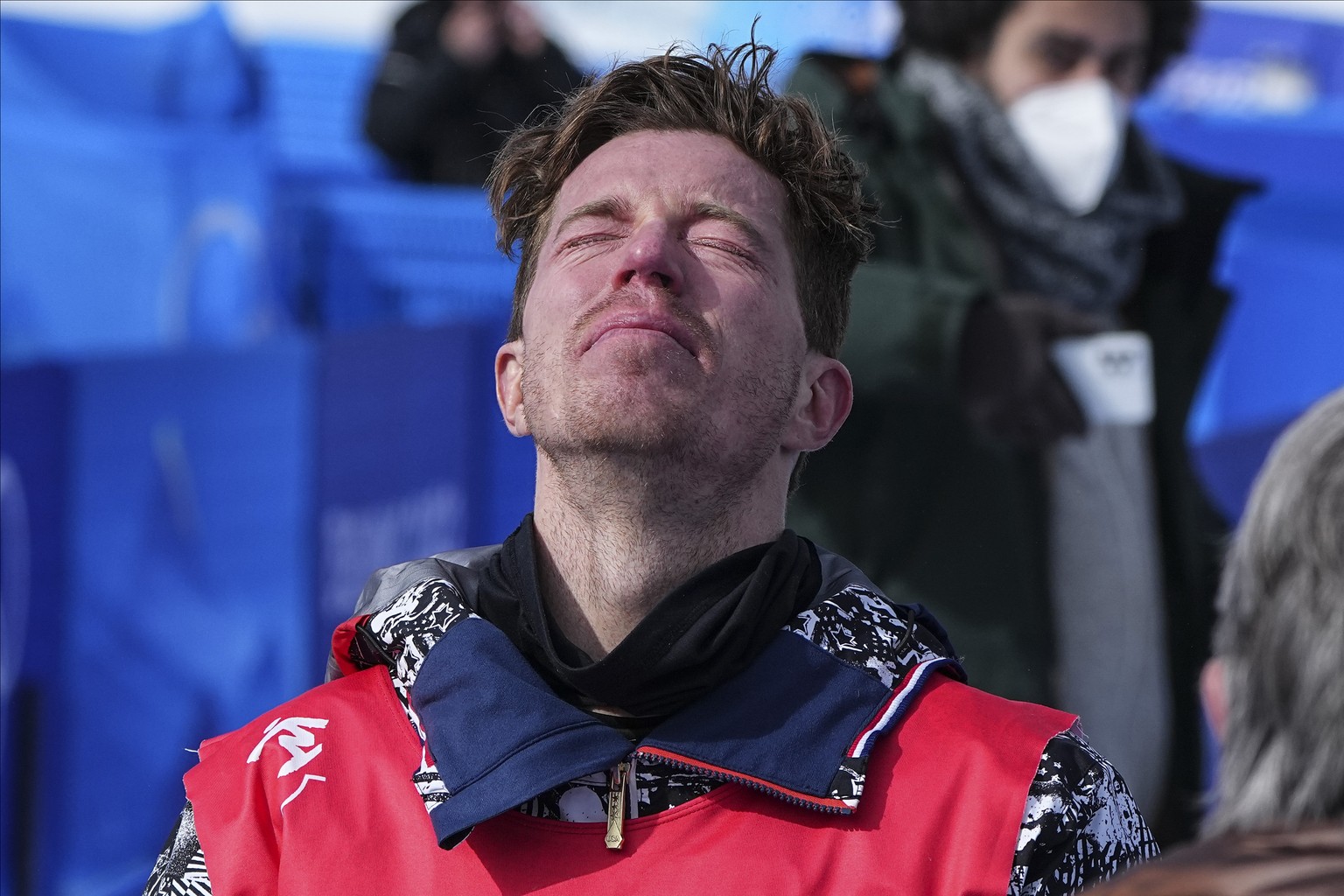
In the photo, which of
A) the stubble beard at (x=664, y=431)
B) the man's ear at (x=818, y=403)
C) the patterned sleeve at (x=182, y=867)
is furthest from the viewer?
the man's ear at (x=818, y=403)

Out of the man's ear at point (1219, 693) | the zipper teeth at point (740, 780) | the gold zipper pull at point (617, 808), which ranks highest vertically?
the man's ear at point (1219, 693)

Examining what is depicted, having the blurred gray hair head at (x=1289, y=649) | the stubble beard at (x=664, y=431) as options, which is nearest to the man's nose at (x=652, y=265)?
the stubble beard at (x=664, y=431)

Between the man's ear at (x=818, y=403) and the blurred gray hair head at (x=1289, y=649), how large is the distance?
76cm

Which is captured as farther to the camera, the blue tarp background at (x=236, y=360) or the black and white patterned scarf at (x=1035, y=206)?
the black and white patterned scarf at (x=1035, y=206)

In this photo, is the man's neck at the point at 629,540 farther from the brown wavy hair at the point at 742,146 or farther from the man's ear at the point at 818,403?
the brown wavy hair at the point at 742,146

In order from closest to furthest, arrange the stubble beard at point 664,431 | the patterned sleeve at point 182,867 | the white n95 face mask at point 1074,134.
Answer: the patterned sleeve at point 182,867 < the stubble beard at point 664,431 < the white n95 face mask at point 1074,134

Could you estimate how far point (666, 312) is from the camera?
1.65 metres

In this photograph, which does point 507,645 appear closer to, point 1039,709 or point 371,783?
point 371,783

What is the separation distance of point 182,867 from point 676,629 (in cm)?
57

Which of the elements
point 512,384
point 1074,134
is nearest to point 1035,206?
point 1074,134

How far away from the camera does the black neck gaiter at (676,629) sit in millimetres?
1511

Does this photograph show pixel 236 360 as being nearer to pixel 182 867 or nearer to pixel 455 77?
pixel 455 77

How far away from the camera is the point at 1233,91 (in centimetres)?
328

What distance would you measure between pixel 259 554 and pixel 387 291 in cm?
74
